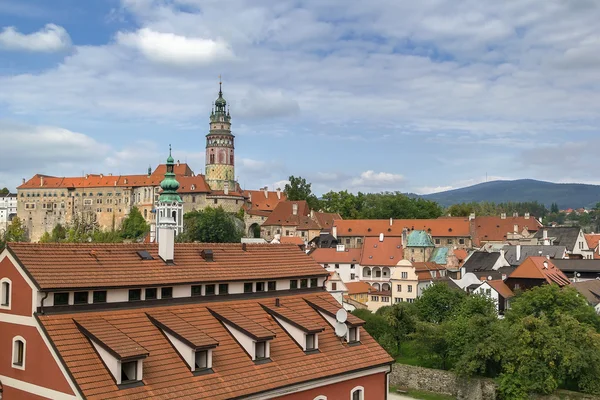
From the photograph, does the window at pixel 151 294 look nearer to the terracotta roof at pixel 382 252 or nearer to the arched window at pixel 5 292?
the arched window at pixel 5 292

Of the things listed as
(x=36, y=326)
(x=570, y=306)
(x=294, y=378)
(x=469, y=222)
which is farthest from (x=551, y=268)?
(x=36, y=326)

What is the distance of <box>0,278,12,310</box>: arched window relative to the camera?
71.4 feet

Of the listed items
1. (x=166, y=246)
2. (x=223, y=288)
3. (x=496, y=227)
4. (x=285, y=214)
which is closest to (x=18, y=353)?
(x=166, y=246)

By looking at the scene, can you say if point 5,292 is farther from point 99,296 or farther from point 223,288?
point 223,288

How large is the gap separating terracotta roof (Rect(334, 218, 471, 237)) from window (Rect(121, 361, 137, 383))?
263ft

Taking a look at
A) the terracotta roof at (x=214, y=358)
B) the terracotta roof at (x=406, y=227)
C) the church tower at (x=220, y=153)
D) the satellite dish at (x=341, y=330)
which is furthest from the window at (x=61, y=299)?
the church tower at (x=220, y=153)

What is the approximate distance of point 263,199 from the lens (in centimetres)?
13788

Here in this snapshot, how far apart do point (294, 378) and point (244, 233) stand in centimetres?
9865

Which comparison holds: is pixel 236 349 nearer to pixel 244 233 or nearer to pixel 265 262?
pixel 265 262

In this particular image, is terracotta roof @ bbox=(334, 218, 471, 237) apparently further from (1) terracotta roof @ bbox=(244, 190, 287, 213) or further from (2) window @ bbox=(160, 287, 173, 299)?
(2) window @ bbox=(160, 287, 173, 299)

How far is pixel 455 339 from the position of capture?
134 feet

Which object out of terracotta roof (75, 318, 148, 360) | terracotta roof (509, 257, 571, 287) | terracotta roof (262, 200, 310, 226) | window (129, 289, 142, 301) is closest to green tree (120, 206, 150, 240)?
terracotta roof (262, 200, 310, 226)

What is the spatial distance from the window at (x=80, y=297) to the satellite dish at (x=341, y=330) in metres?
10.4

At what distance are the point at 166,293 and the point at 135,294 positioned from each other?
1.32 m
